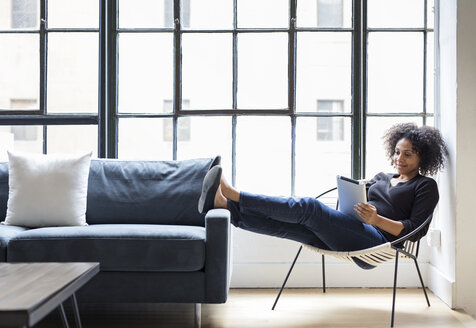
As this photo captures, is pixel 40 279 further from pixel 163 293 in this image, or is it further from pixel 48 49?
pixel 48 49

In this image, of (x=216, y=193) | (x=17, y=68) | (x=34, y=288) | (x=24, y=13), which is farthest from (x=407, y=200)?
(x=24, y=13)

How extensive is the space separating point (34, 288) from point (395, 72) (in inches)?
121

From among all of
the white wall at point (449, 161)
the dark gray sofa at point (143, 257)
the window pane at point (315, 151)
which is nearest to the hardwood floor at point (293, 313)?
the white wall at point (449, 161)

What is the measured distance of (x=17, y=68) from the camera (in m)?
4.03

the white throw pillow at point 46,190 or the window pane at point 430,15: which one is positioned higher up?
the window pane at point 430,15

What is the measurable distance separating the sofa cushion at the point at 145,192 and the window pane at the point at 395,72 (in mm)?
1408

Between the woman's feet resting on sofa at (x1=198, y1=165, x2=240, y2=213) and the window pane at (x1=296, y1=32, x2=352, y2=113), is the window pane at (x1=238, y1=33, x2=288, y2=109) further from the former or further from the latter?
the woman's feet resting on sofa at (x1=198, y1=165, x2=240, y2=213)

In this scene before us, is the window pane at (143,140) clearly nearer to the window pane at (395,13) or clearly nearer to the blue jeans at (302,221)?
the blue jeans at (302,221)

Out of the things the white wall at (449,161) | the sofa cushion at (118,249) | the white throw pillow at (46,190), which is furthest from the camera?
the white wall at (449,161)

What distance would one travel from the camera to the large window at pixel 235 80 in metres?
4.01

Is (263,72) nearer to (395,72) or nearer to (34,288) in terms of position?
(395,72)

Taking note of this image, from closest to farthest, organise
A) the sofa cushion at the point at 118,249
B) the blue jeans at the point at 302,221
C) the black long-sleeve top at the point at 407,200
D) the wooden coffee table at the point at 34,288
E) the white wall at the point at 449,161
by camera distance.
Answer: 1. the wooden coffee table at the point at 34,288
2. the sofa cushion at the point at 118,249
3. the blue jeans at the point at 302,221
4. the black long-sleeve top at the point at 407,200
5. the white wall at the point at 449,161

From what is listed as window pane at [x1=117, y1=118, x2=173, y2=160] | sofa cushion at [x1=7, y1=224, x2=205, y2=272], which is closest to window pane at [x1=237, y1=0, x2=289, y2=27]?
window pane at [x1=117, y1=118, x2=173, y2=160]

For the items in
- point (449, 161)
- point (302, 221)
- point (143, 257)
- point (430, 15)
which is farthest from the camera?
point (430, 15)
